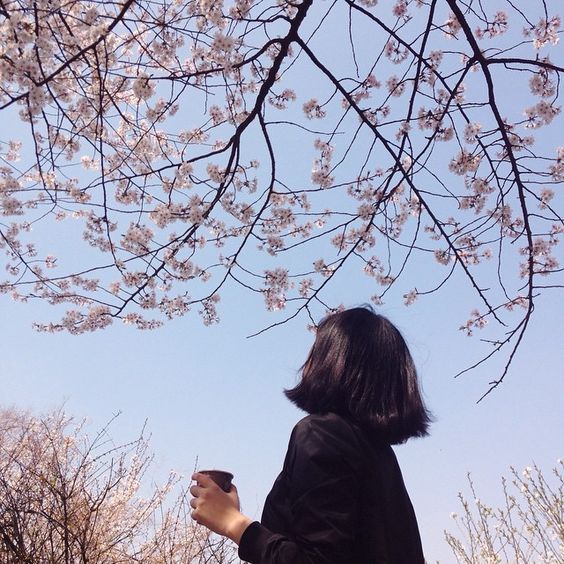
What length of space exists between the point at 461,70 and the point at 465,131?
0.55 meters

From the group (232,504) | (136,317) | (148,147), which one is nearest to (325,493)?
(232,504)

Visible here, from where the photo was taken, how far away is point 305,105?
3369 mm

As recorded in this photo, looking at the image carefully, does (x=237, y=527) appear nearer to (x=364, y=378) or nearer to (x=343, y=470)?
(x=343, y=470)

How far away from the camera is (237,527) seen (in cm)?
98

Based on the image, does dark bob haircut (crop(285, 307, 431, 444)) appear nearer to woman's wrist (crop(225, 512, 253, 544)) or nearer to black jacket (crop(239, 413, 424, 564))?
black jacket (crop(239, 413, 424, 564))

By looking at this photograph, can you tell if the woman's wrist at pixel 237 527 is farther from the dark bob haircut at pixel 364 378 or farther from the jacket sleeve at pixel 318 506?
the dark bob haircut at pixel 364 378

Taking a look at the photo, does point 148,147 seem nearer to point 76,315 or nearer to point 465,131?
point 76,315

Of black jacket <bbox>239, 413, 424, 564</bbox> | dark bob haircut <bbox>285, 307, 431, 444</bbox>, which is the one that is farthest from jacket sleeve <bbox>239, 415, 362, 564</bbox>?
dark bob haircut <bbox>285, 307, 431, 444</bbox>

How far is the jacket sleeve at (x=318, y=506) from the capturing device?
2.93ft

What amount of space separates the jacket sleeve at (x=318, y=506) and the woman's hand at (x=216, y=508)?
0.13ft

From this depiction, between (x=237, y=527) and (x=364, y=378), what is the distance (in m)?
0.40

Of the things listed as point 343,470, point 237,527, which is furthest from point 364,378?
point 237,527

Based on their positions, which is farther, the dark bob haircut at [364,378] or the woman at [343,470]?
the dark bob haircut at [364,378]

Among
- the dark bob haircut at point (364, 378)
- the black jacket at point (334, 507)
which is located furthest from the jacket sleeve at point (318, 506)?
the dark bob haircut at point (364, 378)
